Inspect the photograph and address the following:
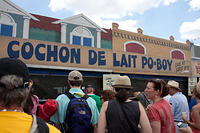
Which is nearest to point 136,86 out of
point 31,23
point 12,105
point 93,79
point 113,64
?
point 113,64

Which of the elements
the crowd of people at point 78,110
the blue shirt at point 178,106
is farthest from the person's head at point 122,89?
the blue shirt at point 178,106

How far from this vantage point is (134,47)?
13.2 meters

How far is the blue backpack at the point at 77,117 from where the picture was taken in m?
2.35

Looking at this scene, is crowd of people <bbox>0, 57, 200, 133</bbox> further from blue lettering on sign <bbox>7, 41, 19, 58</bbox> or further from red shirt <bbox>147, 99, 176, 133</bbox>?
blue lettering on sign <bbox>7, 41, 19, 58</bbox>

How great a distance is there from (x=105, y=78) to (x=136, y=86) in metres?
2.30

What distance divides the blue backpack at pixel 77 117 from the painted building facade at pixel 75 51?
195 inches

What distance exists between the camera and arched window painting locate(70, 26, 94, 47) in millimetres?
10857

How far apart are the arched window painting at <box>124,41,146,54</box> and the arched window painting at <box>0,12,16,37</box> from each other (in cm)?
803

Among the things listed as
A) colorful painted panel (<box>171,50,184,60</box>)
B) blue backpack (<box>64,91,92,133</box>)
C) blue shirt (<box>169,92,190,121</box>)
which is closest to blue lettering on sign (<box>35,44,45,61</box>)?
blue backpack (<box>64,91,92,133</box>)

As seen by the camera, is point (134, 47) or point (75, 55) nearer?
point (75, 55)

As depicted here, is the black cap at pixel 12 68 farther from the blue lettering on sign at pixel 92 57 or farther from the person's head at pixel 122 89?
the blue lettering on sign at pixel 92 57

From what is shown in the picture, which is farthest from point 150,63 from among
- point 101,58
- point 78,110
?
point 78,110

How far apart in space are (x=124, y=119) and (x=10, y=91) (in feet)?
4.82

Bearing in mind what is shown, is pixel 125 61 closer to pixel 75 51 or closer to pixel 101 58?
pixel 101 58
